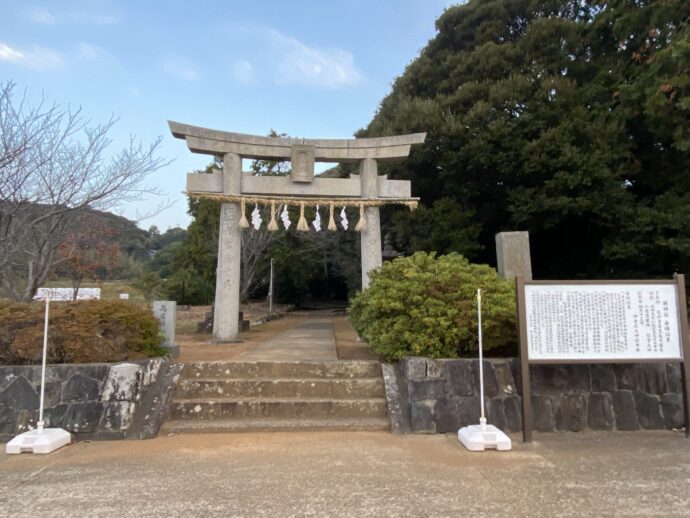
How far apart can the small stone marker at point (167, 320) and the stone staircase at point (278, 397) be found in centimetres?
→ 121

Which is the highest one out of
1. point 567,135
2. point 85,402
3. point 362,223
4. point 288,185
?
point 567,135

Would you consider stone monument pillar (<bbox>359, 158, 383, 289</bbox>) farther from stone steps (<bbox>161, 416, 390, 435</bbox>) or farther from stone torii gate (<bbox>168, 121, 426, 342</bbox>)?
stone steps (<bbox>161, 416, 390, 435</bbox>)

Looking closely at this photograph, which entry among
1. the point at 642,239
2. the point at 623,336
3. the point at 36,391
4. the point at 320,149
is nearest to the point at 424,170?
the point at 320,149

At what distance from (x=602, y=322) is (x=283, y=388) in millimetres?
3518

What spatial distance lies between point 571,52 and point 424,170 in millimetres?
5161

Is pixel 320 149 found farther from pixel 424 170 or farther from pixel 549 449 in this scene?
pixel 549 449

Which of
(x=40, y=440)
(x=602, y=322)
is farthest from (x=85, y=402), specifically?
(x=602, y=322)

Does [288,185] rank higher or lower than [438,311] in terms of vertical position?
higher

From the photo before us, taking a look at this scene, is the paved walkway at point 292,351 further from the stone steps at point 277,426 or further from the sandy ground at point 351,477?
the sandy ground at point 351,477

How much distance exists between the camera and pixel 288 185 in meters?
9.20

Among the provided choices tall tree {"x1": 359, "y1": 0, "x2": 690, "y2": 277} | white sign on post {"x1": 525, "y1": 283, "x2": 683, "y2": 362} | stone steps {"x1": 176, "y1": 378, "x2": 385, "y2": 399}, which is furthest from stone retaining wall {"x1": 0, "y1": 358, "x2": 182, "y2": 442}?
tall tree {"x1": 359, "y1": 0, "x2": 690, "y2": 277}

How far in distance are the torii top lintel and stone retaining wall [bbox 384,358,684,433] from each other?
552 cm

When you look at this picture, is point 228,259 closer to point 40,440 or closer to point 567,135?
point 40,440

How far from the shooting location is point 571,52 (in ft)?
41.0
